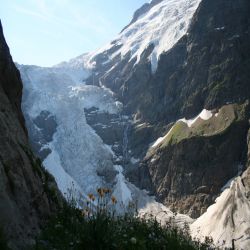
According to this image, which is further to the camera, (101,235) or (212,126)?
(212,126)

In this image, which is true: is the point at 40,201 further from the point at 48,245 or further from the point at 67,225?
the point at 48,245

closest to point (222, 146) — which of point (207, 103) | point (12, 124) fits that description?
point (207, 103)

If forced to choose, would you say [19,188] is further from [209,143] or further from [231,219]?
[209,143]

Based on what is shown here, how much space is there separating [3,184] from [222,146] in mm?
155146

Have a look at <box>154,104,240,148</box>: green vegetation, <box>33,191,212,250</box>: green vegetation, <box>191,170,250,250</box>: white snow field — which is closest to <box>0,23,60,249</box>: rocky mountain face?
<box>33,191,212,250</box>: green vegetation

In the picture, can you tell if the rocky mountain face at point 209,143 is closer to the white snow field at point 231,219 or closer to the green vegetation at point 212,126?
the green vegetation at point 212,126

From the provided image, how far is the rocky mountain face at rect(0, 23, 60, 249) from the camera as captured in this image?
11430 mm

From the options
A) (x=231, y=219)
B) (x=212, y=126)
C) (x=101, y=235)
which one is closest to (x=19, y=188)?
(x=101, y=235)

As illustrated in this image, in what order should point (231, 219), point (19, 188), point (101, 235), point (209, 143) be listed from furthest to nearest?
point (209, 143)
point (231, 219)
point (19, 188)
point (101, 235)

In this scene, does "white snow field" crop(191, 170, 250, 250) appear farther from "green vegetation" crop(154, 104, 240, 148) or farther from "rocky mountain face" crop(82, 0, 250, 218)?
"green vegetation" crop(154, 104, 240, 148)

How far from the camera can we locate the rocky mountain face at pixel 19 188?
11.4m

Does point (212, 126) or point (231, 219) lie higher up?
point (212, 126)

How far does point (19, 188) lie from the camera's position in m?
13.0

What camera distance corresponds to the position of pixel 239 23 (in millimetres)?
197125
